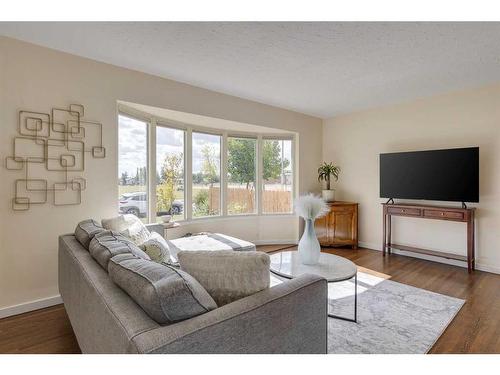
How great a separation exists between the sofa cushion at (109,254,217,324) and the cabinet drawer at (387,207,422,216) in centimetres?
388

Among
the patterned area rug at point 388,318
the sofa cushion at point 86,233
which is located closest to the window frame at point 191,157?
the sofa cushion at point 86,233

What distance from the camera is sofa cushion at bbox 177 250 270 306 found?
4.25ft

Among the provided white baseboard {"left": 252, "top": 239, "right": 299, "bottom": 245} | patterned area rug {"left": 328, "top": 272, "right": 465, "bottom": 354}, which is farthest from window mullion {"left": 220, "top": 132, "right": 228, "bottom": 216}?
patterned area rug {"left": 328, "top": 272, "right": 465, "bottom": 354}

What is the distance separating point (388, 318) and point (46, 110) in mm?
3746

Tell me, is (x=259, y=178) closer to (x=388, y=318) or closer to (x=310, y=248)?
(x=310, y=248)

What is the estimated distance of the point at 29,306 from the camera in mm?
2553

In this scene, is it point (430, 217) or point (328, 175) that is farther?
point (328, 175)

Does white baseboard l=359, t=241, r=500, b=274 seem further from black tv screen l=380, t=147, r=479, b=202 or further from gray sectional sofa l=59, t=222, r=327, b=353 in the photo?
gray sectional sofa l=59, t=222, r=327, b=353

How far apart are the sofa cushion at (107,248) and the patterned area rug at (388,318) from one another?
1.58 metres

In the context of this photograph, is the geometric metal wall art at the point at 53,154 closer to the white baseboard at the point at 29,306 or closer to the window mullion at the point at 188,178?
the white baseboard at the point at 29,306

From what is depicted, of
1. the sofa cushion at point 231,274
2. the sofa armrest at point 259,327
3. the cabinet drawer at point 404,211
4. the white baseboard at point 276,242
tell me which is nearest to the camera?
the sofa armrest at point 259,327

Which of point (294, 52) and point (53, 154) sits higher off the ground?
point (294, 52)

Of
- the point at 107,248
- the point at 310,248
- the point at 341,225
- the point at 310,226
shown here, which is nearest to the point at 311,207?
the point at 310,226

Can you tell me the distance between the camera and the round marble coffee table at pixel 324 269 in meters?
2.28
